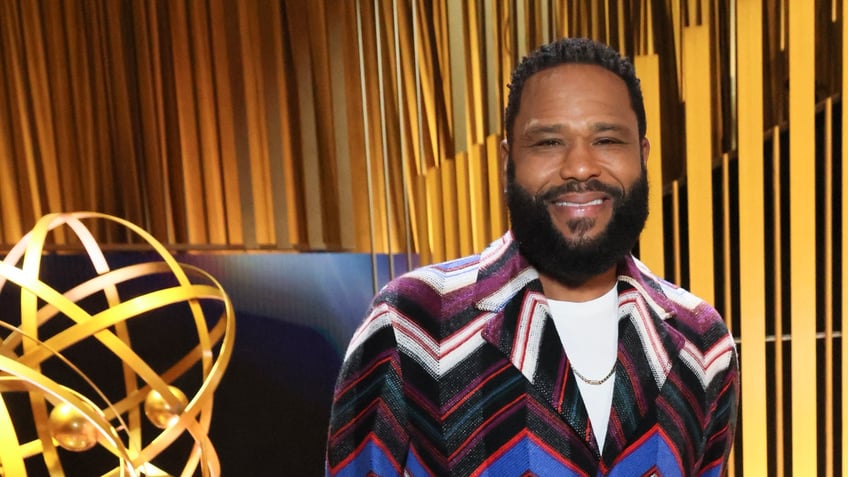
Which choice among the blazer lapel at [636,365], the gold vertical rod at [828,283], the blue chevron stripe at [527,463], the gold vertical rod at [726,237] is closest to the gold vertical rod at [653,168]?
the gold vertical rod at [726,237]

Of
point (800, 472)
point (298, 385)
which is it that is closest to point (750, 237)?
point (800, 472)

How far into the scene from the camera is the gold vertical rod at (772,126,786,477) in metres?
1.57

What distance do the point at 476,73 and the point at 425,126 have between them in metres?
0.20

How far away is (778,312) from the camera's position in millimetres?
1594

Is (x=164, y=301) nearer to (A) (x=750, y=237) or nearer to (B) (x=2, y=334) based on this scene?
(B) (x=2, y=334)

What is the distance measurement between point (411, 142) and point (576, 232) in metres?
0.92

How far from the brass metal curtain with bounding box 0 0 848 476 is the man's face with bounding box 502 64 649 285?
0.78 meters

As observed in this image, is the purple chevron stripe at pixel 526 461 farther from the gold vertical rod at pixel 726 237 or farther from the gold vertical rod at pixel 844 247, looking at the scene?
the gold vertical rod at pixel 844 247

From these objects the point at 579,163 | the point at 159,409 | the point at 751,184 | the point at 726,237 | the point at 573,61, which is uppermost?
the point at 573,61

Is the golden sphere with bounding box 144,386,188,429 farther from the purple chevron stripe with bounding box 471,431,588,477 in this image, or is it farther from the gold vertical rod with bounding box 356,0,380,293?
the gold vertical rod with bounding box 356,0,380,293

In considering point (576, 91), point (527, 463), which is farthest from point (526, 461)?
point (576, 91)

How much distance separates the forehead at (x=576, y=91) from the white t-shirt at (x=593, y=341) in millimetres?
268

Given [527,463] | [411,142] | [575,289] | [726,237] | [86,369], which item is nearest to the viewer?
[527,463]

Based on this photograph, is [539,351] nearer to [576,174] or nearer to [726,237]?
[576,174]
